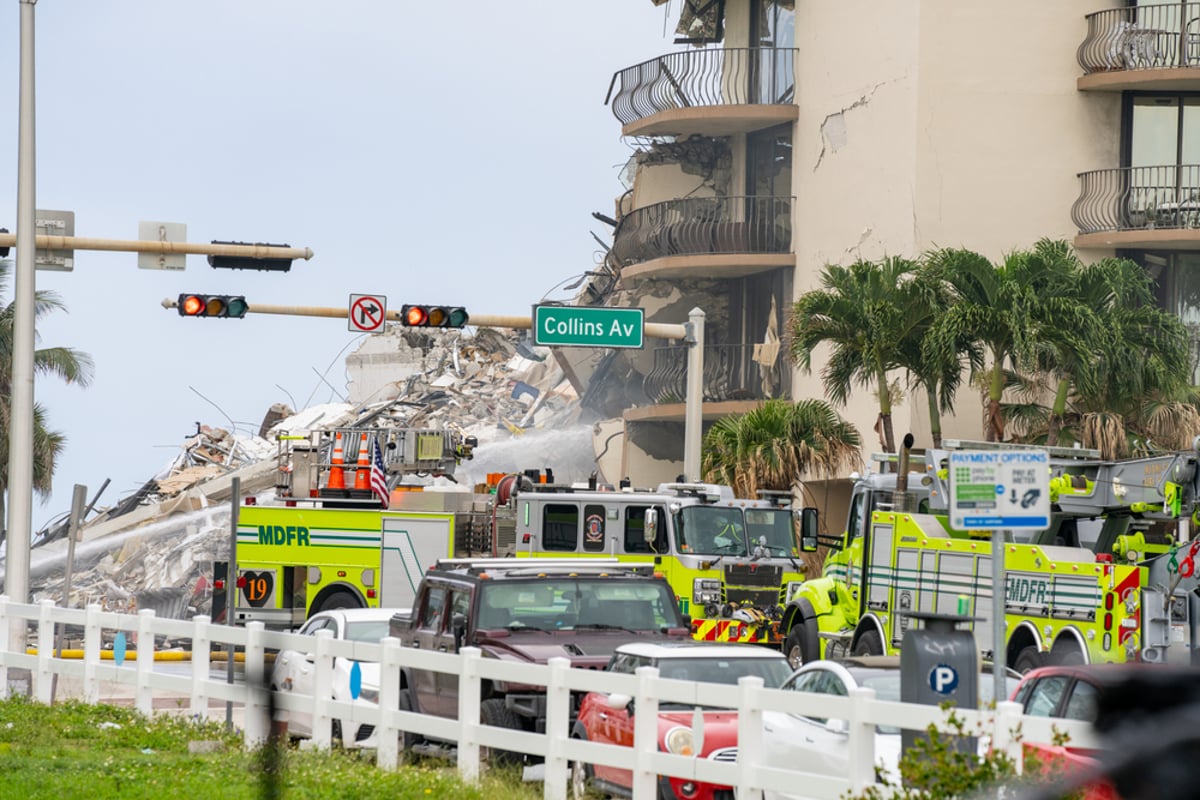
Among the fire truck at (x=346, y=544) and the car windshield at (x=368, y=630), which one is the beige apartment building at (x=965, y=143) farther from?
the car windshield at (x=368, y=630)

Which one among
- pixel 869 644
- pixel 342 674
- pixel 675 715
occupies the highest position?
pixel 675 715

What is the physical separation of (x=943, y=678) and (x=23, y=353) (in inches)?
517

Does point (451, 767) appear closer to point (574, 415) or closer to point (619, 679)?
point (619, 679)

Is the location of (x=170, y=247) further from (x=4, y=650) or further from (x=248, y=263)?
(x=4, y=650)

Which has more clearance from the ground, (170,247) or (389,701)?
(170,247)

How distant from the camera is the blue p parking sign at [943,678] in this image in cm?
990

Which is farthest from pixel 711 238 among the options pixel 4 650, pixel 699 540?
pixel 4 650

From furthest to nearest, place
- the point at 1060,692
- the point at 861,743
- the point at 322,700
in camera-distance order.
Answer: the point at 322,700 < the point at 1060,692 < the point at 861,743

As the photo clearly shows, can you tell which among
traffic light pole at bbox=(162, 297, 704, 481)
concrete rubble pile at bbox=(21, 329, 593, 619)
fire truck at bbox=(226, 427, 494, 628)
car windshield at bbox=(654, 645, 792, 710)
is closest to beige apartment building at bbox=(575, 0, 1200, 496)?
traffic light pole at bbox=(162, 297, 704, 481)

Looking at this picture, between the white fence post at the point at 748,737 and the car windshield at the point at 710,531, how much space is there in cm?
1303

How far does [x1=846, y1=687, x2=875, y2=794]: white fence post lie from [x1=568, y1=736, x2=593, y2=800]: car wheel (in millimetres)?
3152

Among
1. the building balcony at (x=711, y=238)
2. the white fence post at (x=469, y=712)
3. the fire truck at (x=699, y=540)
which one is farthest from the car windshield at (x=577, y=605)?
the building balcony at (x=711, y=238)

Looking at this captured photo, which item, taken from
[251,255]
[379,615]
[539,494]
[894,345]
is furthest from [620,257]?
[379,615]

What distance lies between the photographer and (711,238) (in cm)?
3919
